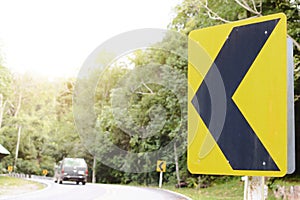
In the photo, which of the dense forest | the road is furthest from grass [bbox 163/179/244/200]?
the road

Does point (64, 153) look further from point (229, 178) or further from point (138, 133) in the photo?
point (229, 178)

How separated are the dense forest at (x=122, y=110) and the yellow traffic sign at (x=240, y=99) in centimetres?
784

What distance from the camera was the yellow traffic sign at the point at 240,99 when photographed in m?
1.44

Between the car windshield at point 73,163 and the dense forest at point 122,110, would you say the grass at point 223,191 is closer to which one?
the dense forest at point 122,110

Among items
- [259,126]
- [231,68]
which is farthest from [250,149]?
[231,68]

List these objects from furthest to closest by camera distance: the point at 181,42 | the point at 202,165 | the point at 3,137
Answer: the point at 3,137
the point at 181,42
the point at 202,165

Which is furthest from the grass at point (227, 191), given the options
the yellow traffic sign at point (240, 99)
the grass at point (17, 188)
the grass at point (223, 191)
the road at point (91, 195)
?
the yellow traffic sign at point (240, 99)

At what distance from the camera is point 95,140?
30.3 metres

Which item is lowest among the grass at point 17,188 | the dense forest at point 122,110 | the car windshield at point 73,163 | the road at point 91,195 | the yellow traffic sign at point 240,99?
the grass at point 17,188

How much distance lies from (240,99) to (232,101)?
0.03 m

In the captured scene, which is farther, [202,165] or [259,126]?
[202,165]

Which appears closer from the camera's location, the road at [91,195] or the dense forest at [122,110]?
the road at [91,195]

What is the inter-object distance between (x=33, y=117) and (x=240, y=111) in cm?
3909

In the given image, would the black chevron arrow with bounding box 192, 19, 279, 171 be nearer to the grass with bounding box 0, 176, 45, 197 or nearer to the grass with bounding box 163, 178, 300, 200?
the grass with bounding box 163, 178, 300, 200
